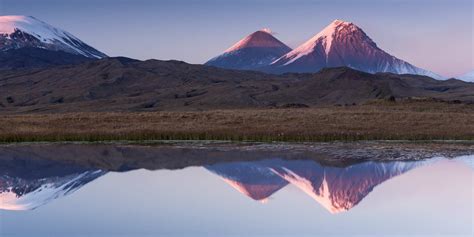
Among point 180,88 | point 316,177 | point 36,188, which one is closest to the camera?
point 36,188

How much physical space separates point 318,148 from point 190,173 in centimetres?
1001

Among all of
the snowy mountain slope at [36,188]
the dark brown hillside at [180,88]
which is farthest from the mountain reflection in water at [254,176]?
the dark brown hillside at [180,88]

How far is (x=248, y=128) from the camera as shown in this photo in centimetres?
4588

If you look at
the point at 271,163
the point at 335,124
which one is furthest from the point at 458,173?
the point at 335,124

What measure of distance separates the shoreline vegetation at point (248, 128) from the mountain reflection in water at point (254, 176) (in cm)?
801

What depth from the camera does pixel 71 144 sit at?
39.8 m

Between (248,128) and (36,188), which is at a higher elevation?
(248,128)

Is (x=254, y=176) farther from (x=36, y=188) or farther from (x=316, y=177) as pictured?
(x=36, y=188)

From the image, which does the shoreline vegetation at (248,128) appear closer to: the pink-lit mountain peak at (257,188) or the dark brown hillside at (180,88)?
the pink-lit mountain peak at (257,188)

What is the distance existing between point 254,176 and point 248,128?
19.3 meters

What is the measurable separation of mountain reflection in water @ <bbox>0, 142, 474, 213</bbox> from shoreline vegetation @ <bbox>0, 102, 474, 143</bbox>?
801cm

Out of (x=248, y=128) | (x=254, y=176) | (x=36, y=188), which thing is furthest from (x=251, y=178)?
(x=248, y=128)

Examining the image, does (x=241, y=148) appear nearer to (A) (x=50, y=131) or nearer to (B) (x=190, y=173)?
(B) (x=190, y=173)

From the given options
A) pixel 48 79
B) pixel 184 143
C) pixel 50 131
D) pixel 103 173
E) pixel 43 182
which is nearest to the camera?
pixel 43 182
